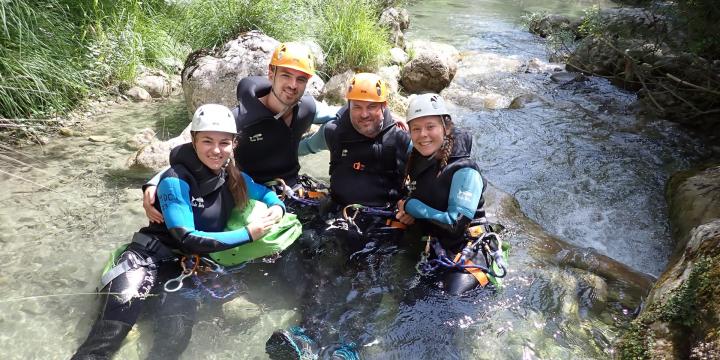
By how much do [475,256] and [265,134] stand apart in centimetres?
208

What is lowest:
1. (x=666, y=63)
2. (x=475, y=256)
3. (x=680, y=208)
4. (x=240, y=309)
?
(x=240, y=309)

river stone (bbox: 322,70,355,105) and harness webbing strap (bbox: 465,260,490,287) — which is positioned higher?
river stone (bbox: 322,70,355,105)

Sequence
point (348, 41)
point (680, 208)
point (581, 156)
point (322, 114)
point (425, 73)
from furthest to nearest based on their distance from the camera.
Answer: point (425, 73) < point (348, 41) < point (581, 156) < point (680, 208) < point (322, 114)

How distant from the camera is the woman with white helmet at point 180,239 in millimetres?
3223

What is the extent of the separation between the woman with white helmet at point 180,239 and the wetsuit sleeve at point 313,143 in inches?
41.4

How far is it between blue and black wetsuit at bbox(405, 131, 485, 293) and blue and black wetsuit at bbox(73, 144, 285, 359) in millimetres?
1380

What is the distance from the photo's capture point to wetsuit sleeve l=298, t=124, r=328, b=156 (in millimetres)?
4471

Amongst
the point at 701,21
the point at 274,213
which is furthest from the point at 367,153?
the point at 701,21

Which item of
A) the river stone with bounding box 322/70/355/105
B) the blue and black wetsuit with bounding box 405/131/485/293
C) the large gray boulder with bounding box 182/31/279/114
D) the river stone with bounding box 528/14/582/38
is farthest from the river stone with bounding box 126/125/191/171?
the river stone with bounding box 528/14/582/38

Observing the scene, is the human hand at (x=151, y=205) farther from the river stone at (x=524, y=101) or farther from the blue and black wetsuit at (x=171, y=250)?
the river stone at (x=524, y=101)

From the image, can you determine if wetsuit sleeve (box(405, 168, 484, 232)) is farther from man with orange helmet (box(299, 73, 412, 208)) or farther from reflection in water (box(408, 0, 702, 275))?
reflection in water (box(408, 0, 702, 275))

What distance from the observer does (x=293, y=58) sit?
3.93m

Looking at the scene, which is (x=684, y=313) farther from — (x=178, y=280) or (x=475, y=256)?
(x=178, y=280)

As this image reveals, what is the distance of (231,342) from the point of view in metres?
3.36
